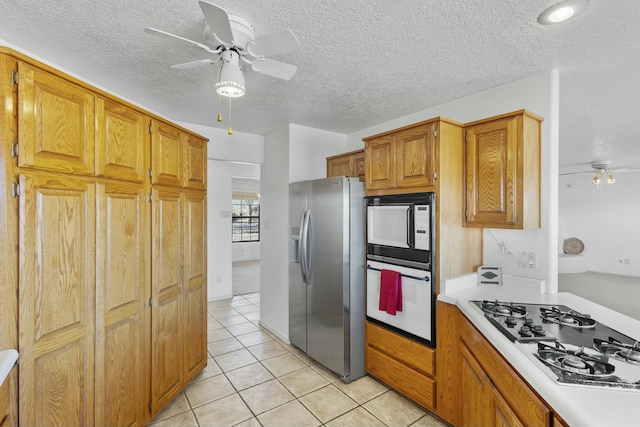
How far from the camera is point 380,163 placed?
260cm

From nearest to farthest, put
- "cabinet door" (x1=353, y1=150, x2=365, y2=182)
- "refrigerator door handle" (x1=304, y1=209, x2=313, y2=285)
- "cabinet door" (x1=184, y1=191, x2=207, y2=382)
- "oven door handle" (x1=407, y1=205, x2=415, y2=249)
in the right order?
1. "oven door handle" (x1=407, y1=205, x2=415, y2=249)
2. "cabinet door" (x1=184, y1=191, x2=207, y2=382)
3. "refrigerator door handle" (x1=304, y1=209, x2=313, y2=285)
4. "cabinet door" (x1=353, y1=150, x2=365, y2=182)

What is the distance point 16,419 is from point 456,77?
127 inches

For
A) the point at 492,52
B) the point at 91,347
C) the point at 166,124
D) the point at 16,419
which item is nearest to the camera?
the point at 16,419

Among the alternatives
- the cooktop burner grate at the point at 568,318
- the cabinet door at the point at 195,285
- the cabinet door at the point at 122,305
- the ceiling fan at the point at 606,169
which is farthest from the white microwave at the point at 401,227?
the ceiling fan at the point at 606,169

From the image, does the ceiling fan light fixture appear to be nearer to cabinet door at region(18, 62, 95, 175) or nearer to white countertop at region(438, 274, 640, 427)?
cabinet door at region(18, 62, 95, 175)

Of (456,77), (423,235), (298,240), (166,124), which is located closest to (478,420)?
(423,235)

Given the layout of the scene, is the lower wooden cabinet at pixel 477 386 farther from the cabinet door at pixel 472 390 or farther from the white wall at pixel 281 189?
the white wall at pixel 281 189

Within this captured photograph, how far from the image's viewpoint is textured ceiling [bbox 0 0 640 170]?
5.00ft

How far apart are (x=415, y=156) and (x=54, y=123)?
7.24 ft

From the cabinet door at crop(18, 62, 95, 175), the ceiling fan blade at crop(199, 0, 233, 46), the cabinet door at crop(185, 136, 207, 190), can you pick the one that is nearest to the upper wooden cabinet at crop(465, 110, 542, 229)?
the ceiling fan blade at crop(199, 0, 233, 46)

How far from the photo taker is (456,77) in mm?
2307

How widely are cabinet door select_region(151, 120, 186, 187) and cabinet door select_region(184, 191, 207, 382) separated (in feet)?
0.76

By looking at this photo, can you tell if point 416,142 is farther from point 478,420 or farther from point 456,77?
point 478,420

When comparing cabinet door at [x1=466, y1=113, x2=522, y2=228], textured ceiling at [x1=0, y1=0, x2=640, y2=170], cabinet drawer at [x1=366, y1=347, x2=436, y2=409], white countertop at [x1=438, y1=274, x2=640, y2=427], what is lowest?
cabinet drawer at [x1=366, y1=347, x2=436, y2=409]
